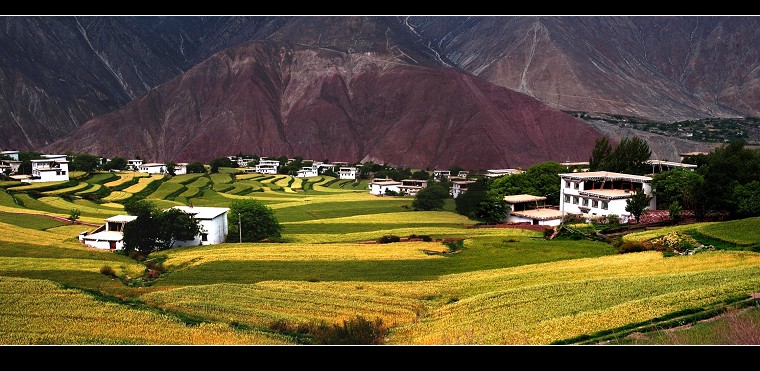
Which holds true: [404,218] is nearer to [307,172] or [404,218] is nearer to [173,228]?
[173,228]

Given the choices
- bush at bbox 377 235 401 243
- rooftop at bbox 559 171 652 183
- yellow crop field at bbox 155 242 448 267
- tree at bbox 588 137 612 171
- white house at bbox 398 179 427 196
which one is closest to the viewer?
yellow crop field at bbox 155 242 448 267

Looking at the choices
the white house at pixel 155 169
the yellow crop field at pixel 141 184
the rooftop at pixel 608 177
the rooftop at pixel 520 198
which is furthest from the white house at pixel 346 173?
the rooftop at pixel 608 177

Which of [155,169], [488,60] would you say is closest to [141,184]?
[155,169]

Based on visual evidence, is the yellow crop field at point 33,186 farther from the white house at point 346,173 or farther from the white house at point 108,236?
the white house at point 346,173

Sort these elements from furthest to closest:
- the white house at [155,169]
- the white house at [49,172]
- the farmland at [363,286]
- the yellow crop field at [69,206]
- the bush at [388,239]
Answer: the white house at [155,169] → the white house at [49,172] → the yellow crop field at [69,206] → the bush at [388,239] → the farmland at [363,286]

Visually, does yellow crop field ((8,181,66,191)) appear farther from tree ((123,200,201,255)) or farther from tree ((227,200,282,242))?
tree ((227,200,282,242))

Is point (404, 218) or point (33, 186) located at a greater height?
point (33, 186)

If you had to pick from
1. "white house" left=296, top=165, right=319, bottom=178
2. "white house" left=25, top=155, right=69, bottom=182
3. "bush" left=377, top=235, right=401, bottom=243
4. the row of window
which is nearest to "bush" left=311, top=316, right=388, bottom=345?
"bush" left=377, top=235, right=401, bottom=243
